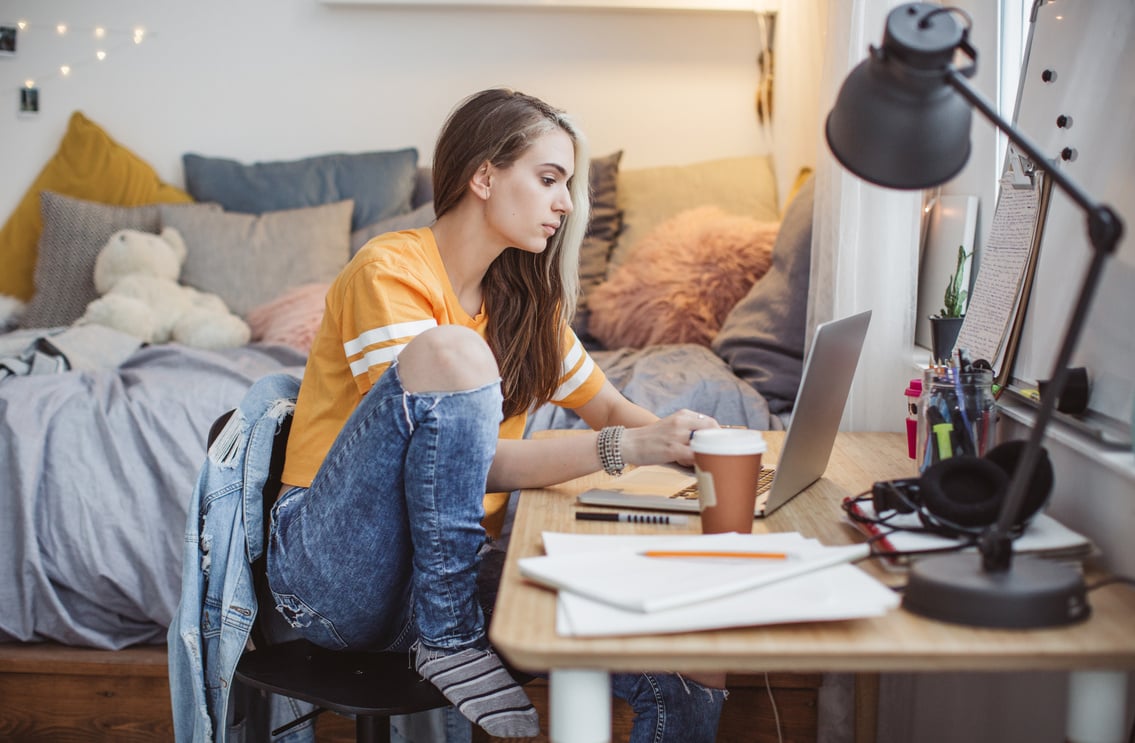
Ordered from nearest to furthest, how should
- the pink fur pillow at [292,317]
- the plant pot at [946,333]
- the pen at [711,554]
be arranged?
the pen at [711,554], the plant pot at [946,333], the pink fur pillow at [292,317]

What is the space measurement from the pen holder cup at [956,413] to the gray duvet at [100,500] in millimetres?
801

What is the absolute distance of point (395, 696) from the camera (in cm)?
111

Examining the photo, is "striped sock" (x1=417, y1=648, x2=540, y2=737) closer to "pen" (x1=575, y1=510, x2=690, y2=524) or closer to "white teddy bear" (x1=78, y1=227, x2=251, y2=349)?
"pen" (x1=575, y1=510, x2=690, y2=524)

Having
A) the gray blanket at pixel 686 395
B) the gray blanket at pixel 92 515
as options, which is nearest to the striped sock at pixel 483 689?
the gray blanket at pixel 686 395

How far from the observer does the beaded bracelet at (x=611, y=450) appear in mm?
1145

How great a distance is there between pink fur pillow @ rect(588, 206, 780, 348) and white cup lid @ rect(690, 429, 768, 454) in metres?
1.46

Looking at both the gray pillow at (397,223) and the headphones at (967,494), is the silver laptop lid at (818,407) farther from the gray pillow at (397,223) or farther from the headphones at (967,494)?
the gray pillow at (397,223)

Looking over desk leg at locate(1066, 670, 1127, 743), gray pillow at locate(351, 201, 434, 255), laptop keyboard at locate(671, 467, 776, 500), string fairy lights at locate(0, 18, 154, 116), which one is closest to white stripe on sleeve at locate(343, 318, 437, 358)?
laptop keyboard at locate(671, 467, 776, 500)

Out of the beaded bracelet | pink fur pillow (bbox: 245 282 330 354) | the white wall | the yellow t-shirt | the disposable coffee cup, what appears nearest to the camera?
the disposable coffee cup

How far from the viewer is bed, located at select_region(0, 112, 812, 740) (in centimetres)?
182

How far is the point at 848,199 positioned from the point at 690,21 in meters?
1.54

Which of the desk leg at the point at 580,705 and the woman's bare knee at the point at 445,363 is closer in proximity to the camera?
the desk leg at the point at 580,705

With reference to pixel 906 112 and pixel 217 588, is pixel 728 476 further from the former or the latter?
pixel 217 588

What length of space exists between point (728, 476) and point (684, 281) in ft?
5.06
